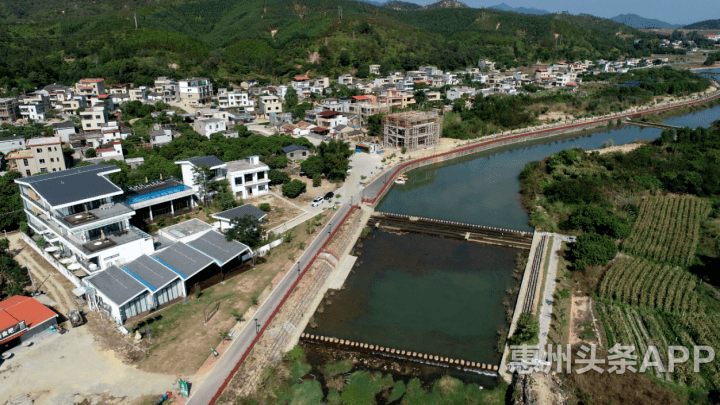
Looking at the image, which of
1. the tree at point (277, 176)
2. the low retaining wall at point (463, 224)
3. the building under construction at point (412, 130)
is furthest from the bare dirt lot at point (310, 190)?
the building under construction at point (412, 130)

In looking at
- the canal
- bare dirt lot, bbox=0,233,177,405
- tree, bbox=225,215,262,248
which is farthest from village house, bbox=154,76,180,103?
bare dirt lot, bbox=0,233,177,405

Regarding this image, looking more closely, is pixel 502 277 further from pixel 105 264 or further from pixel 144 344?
pixel 105 264

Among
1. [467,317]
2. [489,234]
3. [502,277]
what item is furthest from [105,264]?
[489,234]

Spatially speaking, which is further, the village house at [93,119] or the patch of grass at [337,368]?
the village house at [93,119]

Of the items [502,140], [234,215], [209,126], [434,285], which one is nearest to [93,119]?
[209,126]

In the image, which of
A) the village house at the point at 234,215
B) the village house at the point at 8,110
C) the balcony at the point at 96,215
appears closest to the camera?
the balcony at the point at 96,215

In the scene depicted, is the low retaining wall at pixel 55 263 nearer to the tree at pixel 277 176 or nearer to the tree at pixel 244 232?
the tree at pixel 244 232

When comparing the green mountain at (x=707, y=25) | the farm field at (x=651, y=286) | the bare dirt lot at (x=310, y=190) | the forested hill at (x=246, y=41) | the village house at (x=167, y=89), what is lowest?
the farm field at (x=651, y=286)
